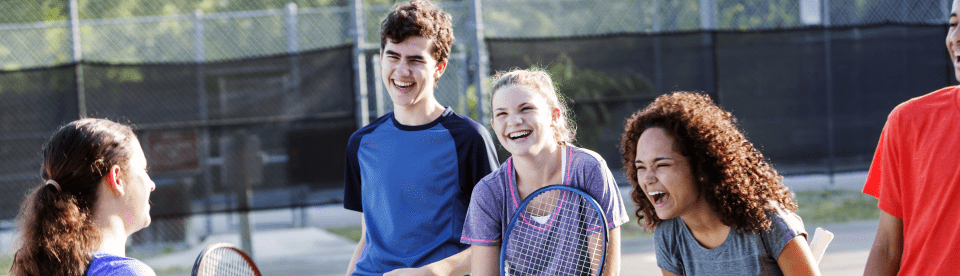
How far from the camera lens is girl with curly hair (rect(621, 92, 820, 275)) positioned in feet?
6.86

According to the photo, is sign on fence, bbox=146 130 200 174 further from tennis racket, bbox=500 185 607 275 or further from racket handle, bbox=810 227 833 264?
racket handle, bbox=810 227 833 264

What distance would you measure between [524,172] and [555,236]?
8.8 inches

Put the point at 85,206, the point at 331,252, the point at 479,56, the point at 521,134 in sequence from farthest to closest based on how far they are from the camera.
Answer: the point at 331,252
the point at 479,56
the point at 521,134
the point at 85,206

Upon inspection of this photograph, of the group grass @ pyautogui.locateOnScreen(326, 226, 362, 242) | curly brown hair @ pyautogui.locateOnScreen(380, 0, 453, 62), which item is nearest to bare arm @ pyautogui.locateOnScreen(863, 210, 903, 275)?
curly brown hair @ pyautogui.locateOnScreen(380, 0, 453, 62)

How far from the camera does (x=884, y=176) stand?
1.95m

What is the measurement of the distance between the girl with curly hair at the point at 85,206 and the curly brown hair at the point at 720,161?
1.52 meters

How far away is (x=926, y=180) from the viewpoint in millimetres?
1825

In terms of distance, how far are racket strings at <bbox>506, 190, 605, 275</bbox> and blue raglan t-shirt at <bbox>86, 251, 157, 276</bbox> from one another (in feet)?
3.50

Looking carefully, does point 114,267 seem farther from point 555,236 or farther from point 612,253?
point 612,253

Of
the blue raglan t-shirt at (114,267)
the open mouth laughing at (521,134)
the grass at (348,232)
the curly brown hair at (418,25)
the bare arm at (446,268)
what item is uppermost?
the curly brown hair at (418,25)

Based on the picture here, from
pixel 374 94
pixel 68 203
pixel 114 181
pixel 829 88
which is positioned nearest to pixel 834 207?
pixel 829 88

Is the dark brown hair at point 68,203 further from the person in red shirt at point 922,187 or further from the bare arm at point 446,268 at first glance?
the person in red shirt at point 922,187

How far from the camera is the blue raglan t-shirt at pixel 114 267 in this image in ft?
5.97

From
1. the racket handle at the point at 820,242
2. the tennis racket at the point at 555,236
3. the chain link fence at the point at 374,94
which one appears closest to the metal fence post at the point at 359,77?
the chain link fence at the point at 374,94
